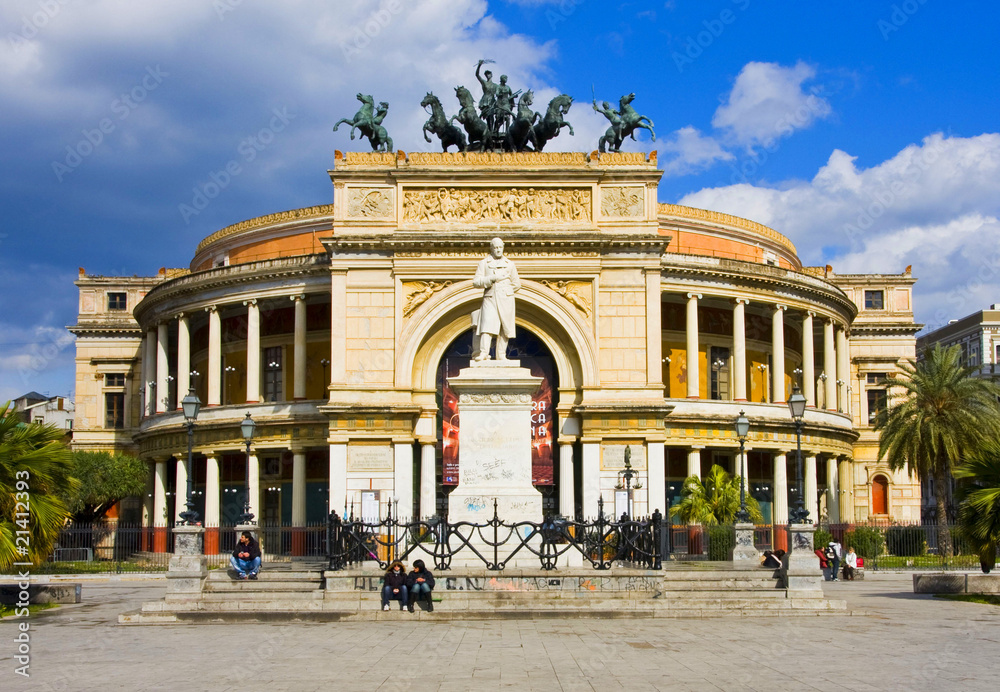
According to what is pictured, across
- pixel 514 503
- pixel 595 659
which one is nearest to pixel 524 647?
pixel 595 659

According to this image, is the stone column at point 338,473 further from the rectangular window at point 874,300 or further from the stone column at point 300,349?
the rectangular window at point 874,300

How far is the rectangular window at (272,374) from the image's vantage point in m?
60.1

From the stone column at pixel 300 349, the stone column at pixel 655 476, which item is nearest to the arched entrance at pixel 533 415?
the stone column at pixel 655 476

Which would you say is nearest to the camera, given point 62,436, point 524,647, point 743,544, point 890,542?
point 524,647

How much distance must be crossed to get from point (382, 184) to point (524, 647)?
34640mm

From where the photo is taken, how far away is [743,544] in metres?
34.7

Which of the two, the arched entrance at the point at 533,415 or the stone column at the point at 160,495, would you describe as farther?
the stone column at the point at 160,495

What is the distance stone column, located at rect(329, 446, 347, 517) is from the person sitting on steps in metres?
18.1

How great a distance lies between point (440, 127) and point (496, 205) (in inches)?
208

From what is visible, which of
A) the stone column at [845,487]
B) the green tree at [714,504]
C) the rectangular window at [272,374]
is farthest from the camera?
the stone column at [845,487]

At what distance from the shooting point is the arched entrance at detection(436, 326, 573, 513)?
48.7 meters

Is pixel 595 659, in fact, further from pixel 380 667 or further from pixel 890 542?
pixel 890 542

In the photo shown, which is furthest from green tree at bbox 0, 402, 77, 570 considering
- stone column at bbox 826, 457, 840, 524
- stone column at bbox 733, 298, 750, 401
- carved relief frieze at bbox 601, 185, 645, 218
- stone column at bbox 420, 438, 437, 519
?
stone column at bbox 826, 457, 840, 524

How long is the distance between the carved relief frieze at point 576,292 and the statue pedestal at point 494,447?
2446cm
